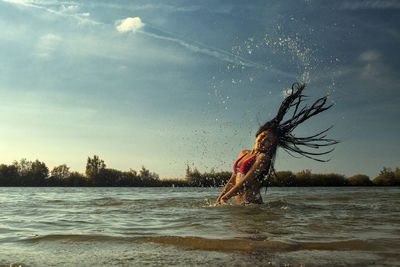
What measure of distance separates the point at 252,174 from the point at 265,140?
1.16m

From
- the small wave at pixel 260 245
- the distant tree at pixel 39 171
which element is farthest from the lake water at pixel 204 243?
the distant tree at pixel 39 171

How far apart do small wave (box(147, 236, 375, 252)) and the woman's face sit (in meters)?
4.69

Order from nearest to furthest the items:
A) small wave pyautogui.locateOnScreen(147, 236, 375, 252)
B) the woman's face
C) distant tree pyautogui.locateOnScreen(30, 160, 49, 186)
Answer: small wave pyautogui.locateOnScreen(147, 236, 375, 252) < the woman's face < distant tree pyautogui.locateOnScreen(30, 160, 49, 186)

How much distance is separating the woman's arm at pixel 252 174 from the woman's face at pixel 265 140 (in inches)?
15.9

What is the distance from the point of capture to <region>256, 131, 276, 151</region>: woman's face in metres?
8.74

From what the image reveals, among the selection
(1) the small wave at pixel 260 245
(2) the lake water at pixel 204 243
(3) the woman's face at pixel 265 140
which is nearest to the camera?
(2) the lake water at pixel 204 243

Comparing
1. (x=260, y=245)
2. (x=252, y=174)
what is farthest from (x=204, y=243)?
(x=252, y=174)

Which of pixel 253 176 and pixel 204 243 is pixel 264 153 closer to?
pixel 253 176

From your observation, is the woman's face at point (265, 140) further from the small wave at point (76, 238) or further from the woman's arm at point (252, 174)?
the small wave at point (76, 238)

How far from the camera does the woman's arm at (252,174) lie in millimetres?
8055

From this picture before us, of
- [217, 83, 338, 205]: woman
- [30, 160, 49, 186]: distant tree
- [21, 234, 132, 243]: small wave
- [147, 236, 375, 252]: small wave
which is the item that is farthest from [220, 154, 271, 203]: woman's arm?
[30, 160, 49, 186]: distant tree

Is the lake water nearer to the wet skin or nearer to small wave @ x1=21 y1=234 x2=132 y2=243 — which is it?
small wave @ x1=21 y1=234 x2=132 y2=243

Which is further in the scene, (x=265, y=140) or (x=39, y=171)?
(x=39, y=171)

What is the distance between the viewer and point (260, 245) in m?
3.84
